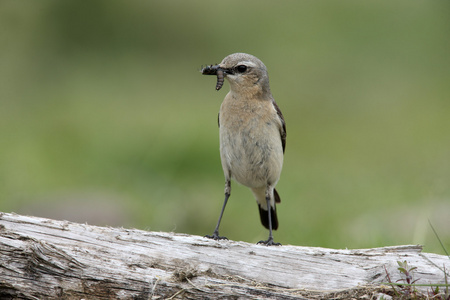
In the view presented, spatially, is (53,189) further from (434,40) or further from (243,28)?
(434,40)

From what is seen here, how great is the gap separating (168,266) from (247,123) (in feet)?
6.25

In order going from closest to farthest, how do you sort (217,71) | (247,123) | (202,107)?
(217,71) → (247,123) → (202,107)

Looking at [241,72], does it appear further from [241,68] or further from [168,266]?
[168,266]

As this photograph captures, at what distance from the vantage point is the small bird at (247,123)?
6375 mm

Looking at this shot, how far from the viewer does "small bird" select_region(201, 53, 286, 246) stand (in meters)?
6.38

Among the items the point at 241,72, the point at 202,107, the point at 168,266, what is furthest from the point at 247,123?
the point at 202,107

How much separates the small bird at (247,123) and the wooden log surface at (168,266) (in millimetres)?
1075

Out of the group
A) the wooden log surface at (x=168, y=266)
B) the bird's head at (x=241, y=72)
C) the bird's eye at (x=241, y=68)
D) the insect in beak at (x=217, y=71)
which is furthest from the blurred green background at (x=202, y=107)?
the wooden log surface at (x=168, y=266)

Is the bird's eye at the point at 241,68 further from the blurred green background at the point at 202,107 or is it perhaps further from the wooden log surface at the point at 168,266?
the blurred green background at the point at 202,107

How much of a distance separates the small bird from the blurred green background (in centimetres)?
411

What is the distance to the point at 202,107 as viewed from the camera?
17578 millimetres

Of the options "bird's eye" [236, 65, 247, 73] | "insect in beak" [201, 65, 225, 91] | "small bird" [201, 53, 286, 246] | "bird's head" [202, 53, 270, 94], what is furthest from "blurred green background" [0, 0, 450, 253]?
"insect in beak" [201, 65, 225, 91]

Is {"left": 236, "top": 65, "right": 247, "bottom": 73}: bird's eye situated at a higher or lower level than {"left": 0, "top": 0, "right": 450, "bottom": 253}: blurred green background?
lower

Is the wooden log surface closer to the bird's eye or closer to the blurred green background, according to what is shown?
the bird's eye
